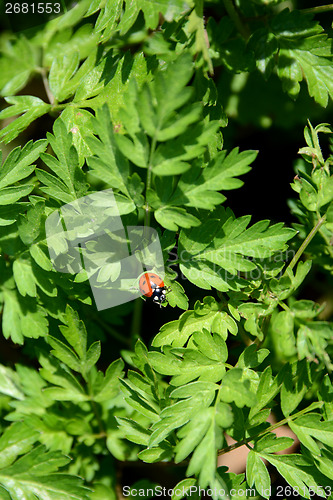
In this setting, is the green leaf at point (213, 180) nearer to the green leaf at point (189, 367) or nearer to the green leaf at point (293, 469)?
the green leaf at point (189, 367)

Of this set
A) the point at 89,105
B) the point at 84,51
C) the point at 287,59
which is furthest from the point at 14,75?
the point at 287,59

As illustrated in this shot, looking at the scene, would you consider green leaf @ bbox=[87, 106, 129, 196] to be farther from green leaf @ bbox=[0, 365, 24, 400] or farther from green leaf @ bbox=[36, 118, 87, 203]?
green leaf @ bbox=[0, 365, 24, 400]

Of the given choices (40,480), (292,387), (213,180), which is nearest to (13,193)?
(213,180)

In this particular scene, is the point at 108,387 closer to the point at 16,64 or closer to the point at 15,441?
the point at 15,441

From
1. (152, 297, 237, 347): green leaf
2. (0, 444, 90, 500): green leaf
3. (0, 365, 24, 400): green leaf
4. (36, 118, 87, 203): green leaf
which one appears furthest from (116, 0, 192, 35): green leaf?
(0, 444, 90, 500): green leaf

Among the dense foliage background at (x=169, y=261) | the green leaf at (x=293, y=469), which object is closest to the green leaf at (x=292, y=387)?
the dense foliage background at (x=169, y=261)

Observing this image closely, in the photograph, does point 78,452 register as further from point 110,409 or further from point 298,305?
point 298,305
